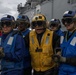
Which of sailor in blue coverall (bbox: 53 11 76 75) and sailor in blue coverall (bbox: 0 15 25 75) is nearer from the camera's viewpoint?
sailor in blue coverall (bbox: 53 11 76 75)

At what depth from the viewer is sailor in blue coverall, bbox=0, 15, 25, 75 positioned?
3920mm

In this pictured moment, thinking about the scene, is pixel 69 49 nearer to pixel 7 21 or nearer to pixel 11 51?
pixel 11 51

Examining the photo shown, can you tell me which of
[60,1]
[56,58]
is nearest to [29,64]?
[56,58]

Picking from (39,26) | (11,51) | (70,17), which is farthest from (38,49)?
(70,17)

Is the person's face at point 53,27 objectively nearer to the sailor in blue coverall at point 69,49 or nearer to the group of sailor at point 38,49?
the group of sailor at point 38,49

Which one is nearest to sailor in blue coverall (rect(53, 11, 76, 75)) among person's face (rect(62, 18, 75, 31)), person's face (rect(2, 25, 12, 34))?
person's face (rect(62, 18, 75, 31))

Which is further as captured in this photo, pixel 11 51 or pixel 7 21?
pixel 7 21

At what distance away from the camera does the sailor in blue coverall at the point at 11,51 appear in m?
3.92

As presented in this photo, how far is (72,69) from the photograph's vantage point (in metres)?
3.72

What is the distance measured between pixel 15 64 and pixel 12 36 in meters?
0.40

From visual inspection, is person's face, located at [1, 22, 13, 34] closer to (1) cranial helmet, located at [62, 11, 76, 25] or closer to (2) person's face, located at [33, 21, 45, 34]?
(2) person's face, located at [33, 21, 45, 34]

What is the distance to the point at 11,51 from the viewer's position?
3918 mm

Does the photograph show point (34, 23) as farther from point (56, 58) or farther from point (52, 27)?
point (52, 27)

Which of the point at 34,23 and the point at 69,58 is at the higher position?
the point at 34,23
